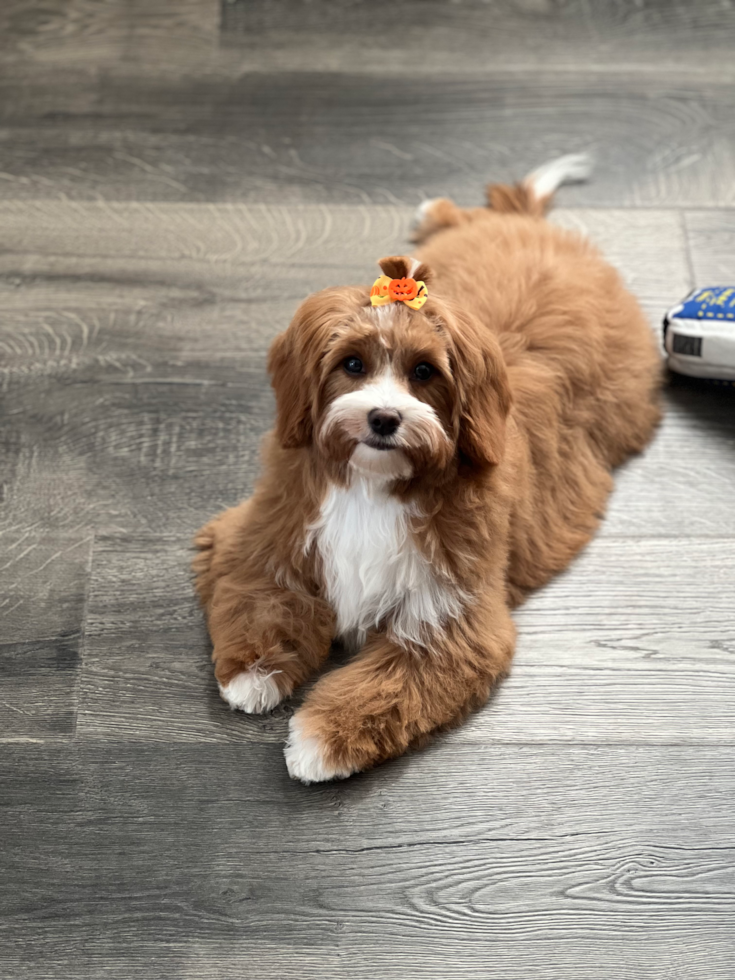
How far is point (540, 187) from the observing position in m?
2.55

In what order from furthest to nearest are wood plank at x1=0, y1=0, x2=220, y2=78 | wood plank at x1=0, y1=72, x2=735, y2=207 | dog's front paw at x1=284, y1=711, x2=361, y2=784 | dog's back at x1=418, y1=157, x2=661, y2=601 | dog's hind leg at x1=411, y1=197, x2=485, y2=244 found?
wood plank at x1=0, y1=0, x2=220, y2=78
wood plank at x1=0, y1=72, x2=735, y2=207
dog's hind leg at x1=411, y1=197, x2=485, y2=244
dog's back at x1=418, y1=157, x2=661, y2=601
dog's front paw at x1=284, y1=711, x2=361, y2=784

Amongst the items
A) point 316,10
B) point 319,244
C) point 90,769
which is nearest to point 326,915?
point 90,769

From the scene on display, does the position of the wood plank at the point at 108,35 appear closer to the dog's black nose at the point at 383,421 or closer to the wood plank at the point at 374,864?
the dog's black nose at the point at 383,421

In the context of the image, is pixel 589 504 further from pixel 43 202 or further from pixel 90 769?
pixel 43 202

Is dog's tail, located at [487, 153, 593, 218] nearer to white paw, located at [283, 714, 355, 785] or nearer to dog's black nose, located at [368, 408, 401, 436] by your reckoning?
dog's black nose, located at [368, 408, 401, 436]

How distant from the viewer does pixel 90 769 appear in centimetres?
182

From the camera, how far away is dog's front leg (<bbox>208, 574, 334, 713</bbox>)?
1852 mm

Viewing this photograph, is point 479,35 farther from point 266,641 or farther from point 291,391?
point 266,641

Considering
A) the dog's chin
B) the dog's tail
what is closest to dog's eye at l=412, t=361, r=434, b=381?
the dog's chin

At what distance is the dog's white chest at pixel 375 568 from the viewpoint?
5.52ft

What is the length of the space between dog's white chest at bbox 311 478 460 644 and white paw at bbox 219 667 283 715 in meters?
0.16

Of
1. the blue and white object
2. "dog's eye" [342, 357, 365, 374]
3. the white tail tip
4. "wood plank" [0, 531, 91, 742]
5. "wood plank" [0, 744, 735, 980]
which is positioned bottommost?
"wood plank" [0, 744, 735, 980]

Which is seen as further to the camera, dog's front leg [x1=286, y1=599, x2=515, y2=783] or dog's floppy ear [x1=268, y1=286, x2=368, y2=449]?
dog's front leg [x1=286, y1=599, x2=515, y2=783]

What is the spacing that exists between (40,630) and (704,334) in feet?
5.09
